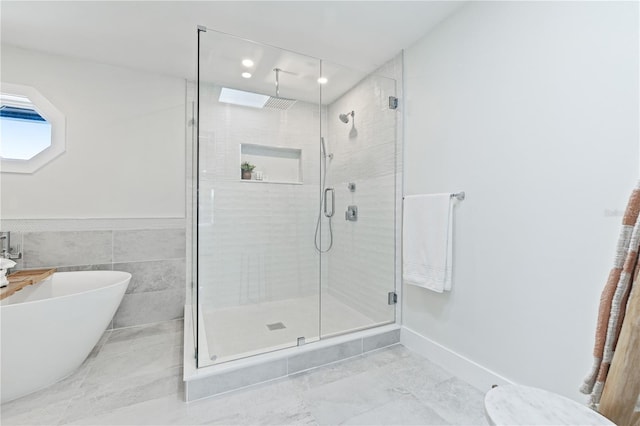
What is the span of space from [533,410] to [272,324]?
6.06 ft

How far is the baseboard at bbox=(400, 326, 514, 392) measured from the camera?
68.1 inches

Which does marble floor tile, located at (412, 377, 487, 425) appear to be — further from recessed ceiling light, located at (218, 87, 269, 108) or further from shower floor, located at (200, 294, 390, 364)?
recessed ceiling light, located at (218, 87, 269, 108)

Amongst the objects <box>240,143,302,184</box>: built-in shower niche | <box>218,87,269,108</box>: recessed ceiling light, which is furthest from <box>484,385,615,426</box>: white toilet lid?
<box>218,87,269,108</box>: recessed ceiling light

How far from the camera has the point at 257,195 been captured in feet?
8.25

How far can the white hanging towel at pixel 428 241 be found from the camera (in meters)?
1.97

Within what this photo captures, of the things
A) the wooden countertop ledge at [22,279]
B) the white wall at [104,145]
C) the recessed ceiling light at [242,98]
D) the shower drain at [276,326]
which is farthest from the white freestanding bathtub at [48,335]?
the recessed ceiling light at [242,98]

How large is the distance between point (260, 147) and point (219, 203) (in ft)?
1.99

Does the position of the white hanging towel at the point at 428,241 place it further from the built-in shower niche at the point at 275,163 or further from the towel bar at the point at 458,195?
the built-in shower niche at the point at 275,163

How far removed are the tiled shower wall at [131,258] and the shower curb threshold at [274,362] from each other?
Result: 726 millimetres

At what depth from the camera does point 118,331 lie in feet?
8.64

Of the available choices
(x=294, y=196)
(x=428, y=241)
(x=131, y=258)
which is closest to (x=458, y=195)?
(x=428, y=241)

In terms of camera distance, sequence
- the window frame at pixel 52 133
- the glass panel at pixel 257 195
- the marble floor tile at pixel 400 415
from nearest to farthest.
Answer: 1. the marble floor tile at pixel 400 415
2. the glass panel at pixel 257 195
3. the window frame at pixel 52 133

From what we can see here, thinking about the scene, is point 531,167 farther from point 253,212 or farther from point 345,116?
point 253,212

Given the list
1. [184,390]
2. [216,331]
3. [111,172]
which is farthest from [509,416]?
[111,172]
